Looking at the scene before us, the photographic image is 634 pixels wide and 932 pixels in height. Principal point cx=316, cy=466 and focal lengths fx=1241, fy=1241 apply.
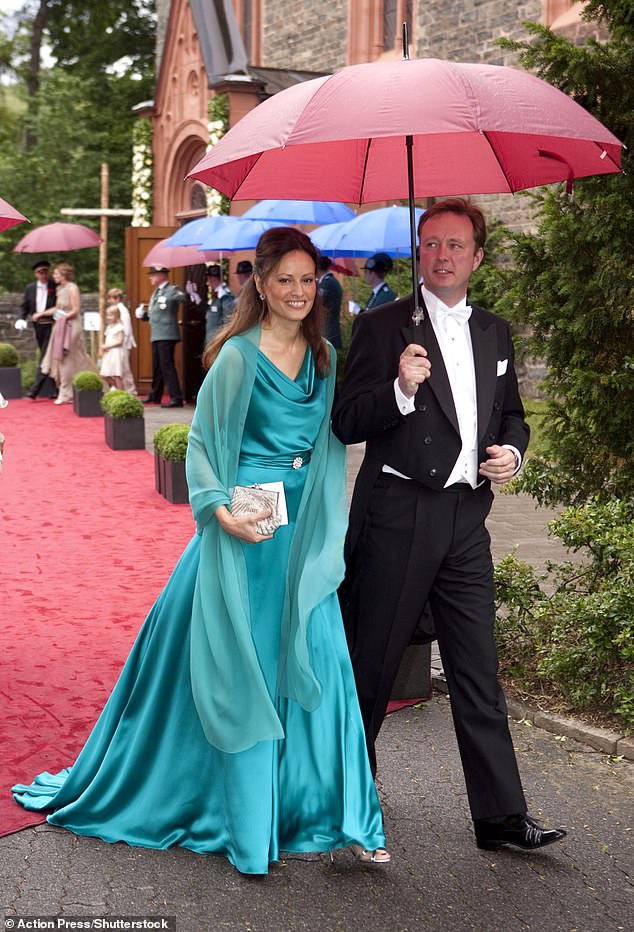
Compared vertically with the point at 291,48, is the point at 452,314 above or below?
below

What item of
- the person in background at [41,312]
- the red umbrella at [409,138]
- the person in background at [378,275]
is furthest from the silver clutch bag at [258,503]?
the person in background at [41,312]

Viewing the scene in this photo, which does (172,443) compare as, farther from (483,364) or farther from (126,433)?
(483,364)

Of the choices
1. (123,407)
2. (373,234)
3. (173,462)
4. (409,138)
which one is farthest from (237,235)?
(409,138)

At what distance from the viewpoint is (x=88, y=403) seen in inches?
693

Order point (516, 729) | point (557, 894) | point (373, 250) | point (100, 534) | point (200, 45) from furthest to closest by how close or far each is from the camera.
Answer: point (200, 45) → point (373, 250) → point (100, 534) → point (516, 729) → point (557, 894)

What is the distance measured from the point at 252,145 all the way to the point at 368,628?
1.55 m

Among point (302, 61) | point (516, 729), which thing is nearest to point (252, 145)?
point (516, 729)

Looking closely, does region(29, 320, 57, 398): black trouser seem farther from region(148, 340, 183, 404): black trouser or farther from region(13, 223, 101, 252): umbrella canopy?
region(148, 340, 183, 404): black trouser

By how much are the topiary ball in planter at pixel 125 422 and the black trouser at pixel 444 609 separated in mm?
10338

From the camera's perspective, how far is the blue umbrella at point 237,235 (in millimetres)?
14445

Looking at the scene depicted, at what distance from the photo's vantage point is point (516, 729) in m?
5.16

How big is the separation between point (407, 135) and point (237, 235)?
11090mm

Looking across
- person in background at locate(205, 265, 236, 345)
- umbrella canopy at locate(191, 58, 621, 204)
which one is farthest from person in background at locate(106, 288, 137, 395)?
umbrella canopy at locate(191, 58, 621, 204)

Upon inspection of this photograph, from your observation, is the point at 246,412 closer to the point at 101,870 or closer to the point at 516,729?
the point at 101,870
